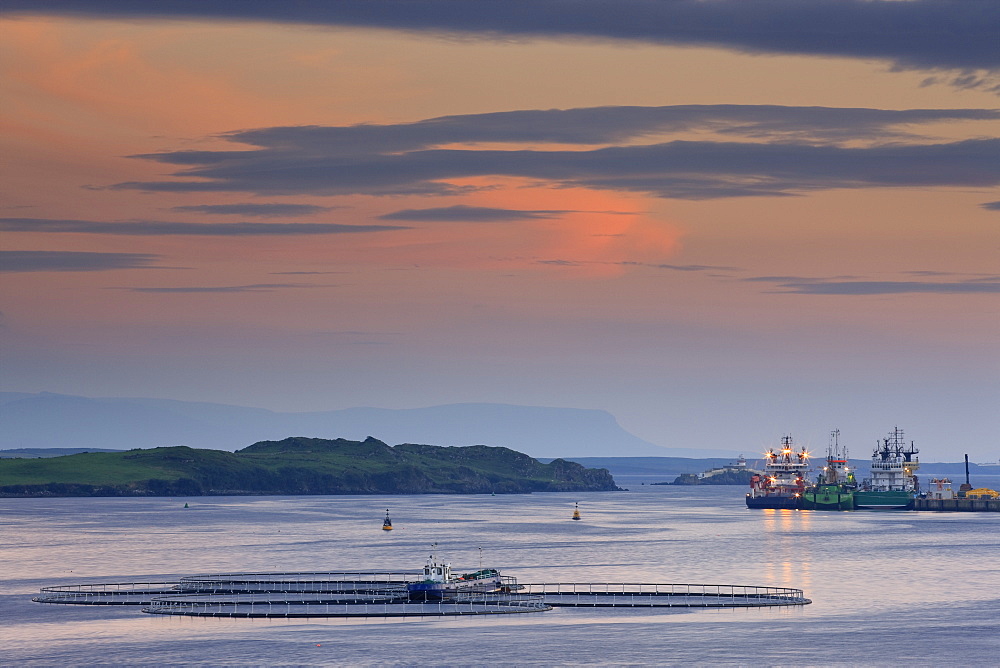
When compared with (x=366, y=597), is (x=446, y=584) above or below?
above

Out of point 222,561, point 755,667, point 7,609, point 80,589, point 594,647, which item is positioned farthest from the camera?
point 222,561

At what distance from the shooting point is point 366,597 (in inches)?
5251

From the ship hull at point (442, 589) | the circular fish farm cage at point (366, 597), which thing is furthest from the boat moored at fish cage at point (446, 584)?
the circular fish farm cage at point (366, 597)

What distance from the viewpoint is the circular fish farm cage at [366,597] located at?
125750 mm

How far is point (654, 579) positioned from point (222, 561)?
5830cm

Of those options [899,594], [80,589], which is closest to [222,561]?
[80,589]

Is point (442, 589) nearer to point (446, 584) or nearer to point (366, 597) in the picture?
point (446, 584)

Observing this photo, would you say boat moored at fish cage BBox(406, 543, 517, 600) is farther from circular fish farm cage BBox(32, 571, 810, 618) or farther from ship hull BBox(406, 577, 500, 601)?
circular fish farm cage BBox(32, 571, 810, 618)

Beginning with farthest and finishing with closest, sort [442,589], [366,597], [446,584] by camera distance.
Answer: [366,597] < [446,584] < [442,589]

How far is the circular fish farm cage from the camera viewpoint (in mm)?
125750

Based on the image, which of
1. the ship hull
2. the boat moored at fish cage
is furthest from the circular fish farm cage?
the boat moored at fish cage

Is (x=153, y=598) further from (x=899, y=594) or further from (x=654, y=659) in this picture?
(x=899, y=594)

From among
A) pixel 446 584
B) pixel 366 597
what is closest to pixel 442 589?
pixel 446 584

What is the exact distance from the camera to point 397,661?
97562 millimetres
